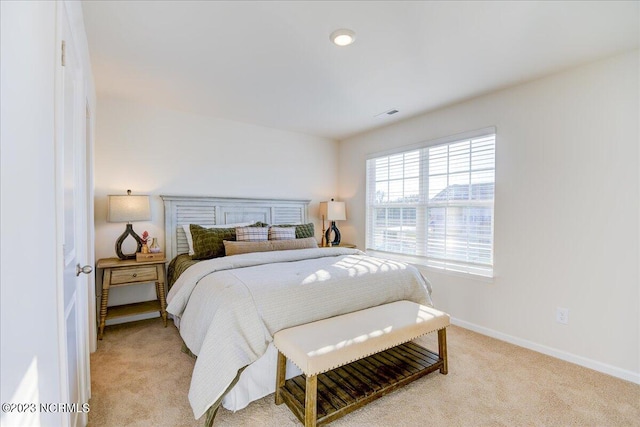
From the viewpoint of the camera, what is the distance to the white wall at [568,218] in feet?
7.16

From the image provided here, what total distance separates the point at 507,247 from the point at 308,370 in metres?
2.27

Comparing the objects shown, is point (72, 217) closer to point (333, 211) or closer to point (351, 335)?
point (351, 335)

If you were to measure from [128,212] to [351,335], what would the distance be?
8.31 feet

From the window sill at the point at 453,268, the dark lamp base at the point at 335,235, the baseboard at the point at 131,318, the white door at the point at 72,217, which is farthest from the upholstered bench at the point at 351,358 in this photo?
the dark lamp base at the point at 335,235

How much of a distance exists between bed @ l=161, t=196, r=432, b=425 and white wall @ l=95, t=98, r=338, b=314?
966mm

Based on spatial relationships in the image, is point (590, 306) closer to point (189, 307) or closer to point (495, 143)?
point (495, 143)

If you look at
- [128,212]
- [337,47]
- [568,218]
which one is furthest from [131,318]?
[568,218]

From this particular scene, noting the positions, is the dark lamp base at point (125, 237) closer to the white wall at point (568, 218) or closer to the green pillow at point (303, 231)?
the green pillow at point (303, 231)

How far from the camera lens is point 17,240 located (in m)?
0.77

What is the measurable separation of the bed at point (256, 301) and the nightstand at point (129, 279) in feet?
0.59

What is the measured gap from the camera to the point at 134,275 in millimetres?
2918

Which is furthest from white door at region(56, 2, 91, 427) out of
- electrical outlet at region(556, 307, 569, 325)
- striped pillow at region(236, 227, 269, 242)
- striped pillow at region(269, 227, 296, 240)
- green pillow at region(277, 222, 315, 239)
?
electrical outlet at region(556, 307, 569, 325)

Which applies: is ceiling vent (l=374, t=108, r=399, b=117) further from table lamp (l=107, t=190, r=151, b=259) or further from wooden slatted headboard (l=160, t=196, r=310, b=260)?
table lamp (l=107, t=190, r=151, b=259)

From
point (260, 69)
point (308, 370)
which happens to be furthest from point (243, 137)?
point (308, 370)
